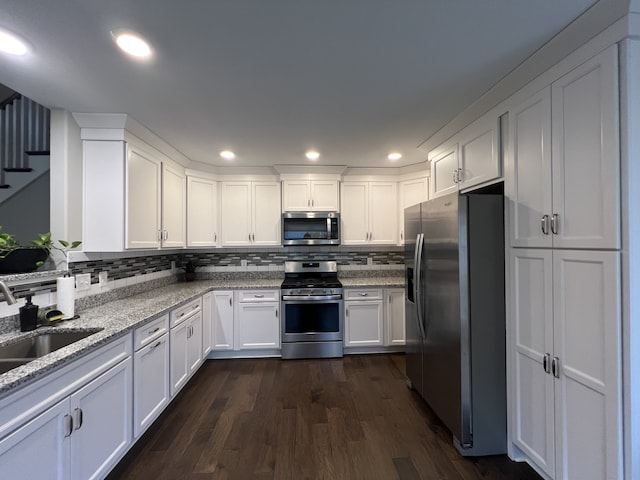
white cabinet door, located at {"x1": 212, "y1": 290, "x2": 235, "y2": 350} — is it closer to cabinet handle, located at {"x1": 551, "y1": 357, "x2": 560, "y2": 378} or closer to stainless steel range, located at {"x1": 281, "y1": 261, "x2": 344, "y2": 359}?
stainless steel range, located at {"x1": 281, "y1": 261, "x2": 344, "y2": 359}

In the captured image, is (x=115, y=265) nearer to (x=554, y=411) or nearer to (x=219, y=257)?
(x=219, y=257)

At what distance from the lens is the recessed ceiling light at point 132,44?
1.33m

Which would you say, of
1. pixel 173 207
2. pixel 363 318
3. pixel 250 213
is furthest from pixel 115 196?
pixel 363 318

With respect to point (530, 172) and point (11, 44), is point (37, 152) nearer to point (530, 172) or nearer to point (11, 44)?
point (11, 44)

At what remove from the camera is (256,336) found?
3.41 meters

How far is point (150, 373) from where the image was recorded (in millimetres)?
2008

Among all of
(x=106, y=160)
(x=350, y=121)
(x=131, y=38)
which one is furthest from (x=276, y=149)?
(x=131, y=38)

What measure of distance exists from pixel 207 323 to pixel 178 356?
0.73m

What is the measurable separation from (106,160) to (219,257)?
1.97m

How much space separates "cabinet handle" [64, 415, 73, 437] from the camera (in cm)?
129

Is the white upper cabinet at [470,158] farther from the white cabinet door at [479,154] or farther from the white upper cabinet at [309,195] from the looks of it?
the white upper cabinet at [309,195]

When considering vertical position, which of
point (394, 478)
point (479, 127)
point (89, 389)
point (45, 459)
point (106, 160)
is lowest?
point (394, 478)

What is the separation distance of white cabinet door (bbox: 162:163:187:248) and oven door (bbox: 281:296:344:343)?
139 cm

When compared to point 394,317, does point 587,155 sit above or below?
above
